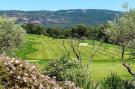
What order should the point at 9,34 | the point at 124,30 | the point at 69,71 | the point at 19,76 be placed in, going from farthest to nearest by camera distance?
the point at 9,34 → the point at 124,30 → the point at 69,71 → the point at 19,76

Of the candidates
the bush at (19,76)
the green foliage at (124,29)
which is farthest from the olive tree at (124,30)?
the bush at (19,76)

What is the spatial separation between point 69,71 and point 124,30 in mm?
23138

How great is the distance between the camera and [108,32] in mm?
51406

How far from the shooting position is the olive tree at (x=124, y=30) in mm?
45000

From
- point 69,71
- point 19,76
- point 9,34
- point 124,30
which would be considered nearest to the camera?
point 19,76

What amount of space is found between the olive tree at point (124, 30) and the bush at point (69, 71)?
1859cm

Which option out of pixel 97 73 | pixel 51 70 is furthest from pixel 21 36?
pixel 51 70

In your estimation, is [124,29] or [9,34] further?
[9,34]

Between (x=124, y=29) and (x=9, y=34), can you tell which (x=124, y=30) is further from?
(x=9, y=34)

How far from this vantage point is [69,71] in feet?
78.7

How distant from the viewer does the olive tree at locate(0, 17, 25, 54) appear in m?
64.6

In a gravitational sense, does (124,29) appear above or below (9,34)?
above

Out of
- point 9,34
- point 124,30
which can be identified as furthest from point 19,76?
point 9,34

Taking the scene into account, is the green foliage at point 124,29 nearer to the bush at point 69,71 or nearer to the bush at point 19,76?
the bush at point 69,71
